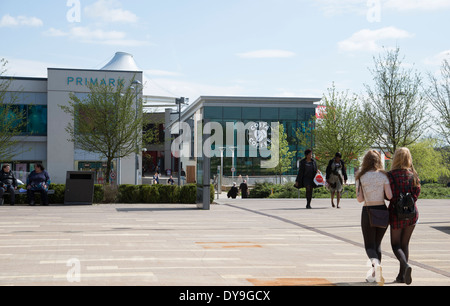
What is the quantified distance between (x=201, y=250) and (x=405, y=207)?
11.0ft

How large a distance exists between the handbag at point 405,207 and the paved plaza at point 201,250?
0.75m

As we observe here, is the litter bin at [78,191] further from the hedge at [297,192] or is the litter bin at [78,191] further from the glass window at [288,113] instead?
the glass window at [288,113]

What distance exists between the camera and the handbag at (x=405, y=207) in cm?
689

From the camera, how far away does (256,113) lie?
7131cm

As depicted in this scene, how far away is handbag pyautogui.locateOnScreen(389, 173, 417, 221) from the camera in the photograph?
689cm

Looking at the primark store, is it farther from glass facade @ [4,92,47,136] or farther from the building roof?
the building roof

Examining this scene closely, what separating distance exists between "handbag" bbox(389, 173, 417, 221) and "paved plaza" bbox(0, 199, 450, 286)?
29.6 inches

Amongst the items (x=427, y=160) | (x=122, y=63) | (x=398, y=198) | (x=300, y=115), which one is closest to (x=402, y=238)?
(x=398, y=198)

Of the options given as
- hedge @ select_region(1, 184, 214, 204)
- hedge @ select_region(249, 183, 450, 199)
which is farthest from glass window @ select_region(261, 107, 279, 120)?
hedge @ select_region(1, 184, 214, 204)

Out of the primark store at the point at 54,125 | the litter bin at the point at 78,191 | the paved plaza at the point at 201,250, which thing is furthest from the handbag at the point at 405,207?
the primark store at the point at 54,125

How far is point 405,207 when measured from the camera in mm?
6879

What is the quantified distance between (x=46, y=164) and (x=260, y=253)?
41.4m
